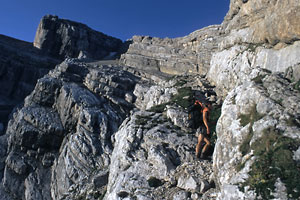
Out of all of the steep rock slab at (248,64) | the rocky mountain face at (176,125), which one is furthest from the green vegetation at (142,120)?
the steep rock slab at (248,64)

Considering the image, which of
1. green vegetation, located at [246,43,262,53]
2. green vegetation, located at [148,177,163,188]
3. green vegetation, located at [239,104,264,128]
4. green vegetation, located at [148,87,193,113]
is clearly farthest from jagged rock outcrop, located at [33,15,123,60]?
green vegetation, located at [239,104,264,128]

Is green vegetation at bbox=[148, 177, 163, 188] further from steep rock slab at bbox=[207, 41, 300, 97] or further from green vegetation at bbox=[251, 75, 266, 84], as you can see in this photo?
green vegetation at bbox=[251, 75, 266, 84]

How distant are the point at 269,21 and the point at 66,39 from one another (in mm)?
80486

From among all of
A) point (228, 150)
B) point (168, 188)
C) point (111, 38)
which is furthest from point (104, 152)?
point (111, 38)

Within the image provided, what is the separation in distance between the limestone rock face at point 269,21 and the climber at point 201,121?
7277 mm

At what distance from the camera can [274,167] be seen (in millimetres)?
8633

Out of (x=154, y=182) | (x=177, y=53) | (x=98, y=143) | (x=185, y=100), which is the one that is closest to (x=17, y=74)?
(x=98, y=143)

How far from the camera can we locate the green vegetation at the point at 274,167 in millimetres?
8094

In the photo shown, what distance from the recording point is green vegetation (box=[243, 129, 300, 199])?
8094mm

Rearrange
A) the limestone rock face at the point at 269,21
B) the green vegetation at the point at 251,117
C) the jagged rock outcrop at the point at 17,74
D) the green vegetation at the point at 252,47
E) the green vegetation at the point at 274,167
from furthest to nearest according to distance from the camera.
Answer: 1. the jagged rock outcrop at the point at 17,74
2. the green vegetation at the point at 252,47
3. the limestone rock face at the point at 269,21
4. the green vegetation at the point at 251,117
5. the green vegetation at the point at 274,167

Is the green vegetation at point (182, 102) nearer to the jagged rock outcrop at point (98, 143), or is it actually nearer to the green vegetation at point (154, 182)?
the jagged rock outcrop at point (98, 143)

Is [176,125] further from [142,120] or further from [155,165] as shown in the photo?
[155,165]

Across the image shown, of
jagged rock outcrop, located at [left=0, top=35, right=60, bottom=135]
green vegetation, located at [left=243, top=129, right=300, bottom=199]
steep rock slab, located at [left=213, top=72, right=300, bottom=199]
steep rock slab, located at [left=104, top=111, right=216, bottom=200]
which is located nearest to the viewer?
green vegetation, located at [left=243, top=129, right=300, bottom=199]

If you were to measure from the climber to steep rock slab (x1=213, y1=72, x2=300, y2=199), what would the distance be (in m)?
1.20
